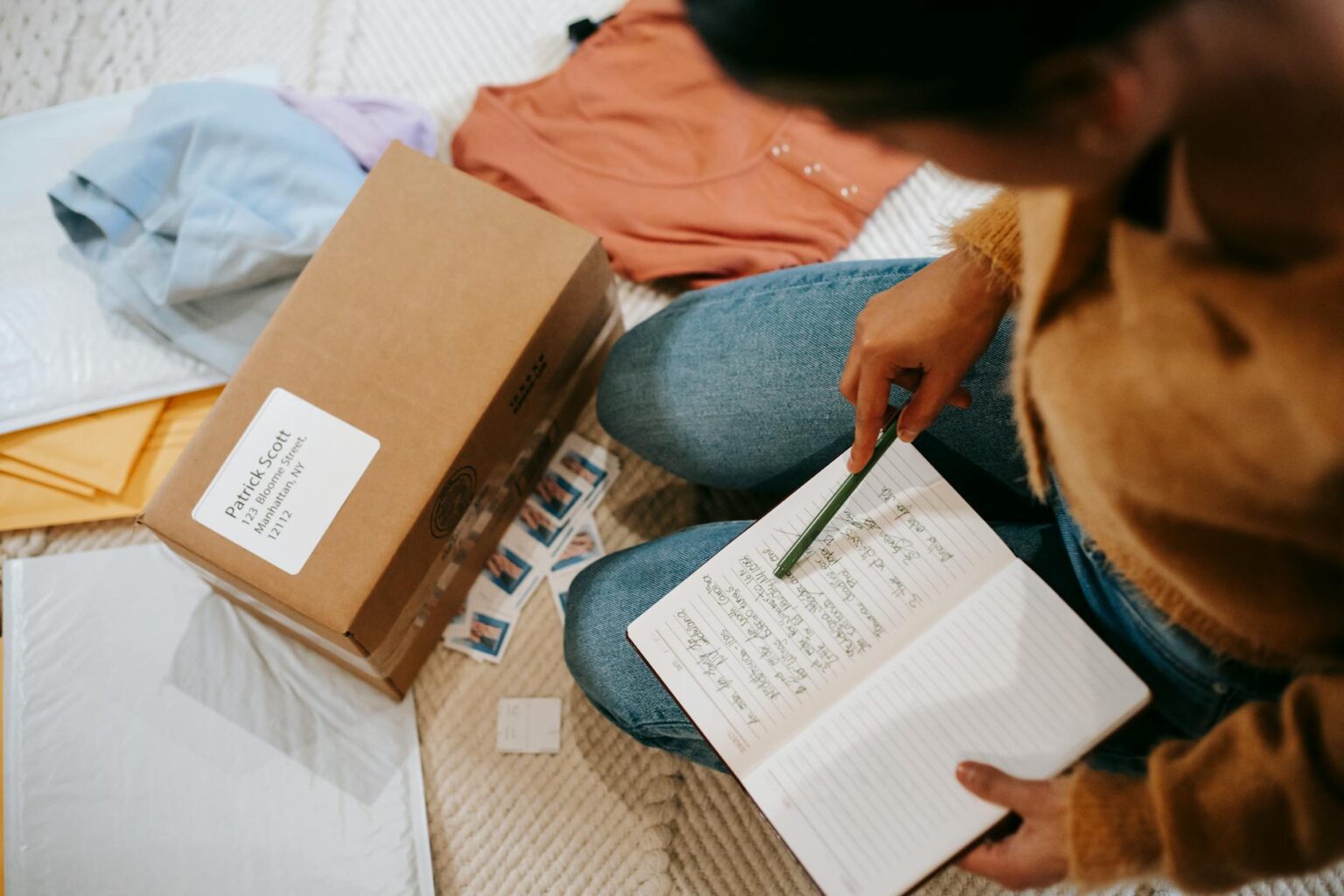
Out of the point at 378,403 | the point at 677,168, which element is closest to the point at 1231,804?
the point at 378,403

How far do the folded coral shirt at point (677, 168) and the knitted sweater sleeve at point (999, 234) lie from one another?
1.27 feet

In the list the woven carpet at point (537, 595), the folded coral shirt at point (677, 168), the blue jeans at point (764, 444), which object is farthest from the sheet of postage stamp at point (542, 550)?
the folded coral shirt at point (677, 168)

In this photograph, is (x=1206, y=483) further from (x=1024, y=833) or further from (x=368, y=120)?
(x=368, y=120)

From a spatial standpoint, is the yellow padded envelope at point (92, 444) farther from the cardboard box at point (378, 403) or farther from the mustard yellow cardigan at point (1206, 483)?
the mustard yellow cardigan at point (1206, 483)

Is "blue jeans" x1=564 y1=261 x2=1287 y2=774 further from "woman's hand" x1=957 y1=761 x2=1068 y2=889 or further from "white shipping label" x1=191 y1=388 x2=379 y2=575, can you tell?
"white shipping label" x1=191 y1=388 x2=379 y2=575

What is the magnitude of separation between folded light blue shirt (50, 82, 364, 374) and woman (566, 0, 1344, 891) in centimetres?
53

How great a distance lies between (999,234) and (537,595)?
1.97 feet

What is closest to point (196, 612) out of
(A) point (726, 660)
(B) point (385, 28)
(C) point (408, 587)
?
(C) point (408, 587)

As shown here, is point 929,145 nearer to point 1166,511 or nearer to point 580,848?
point 1166,511

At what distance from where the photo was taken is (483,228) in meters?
0.72

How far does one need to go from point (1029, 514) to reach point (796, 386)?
214 millimetres

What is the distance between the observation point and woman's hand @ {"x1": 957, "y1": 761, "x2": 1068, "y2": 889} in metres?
0.49

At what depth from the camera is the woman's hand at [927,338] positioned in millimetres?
587

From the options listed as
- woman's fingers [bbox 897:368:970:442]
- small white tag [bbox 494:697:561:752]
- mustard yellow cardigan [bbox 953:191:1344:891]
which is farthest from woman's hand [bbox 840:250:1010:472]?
small white tag [bbox 494:697:561:752]
